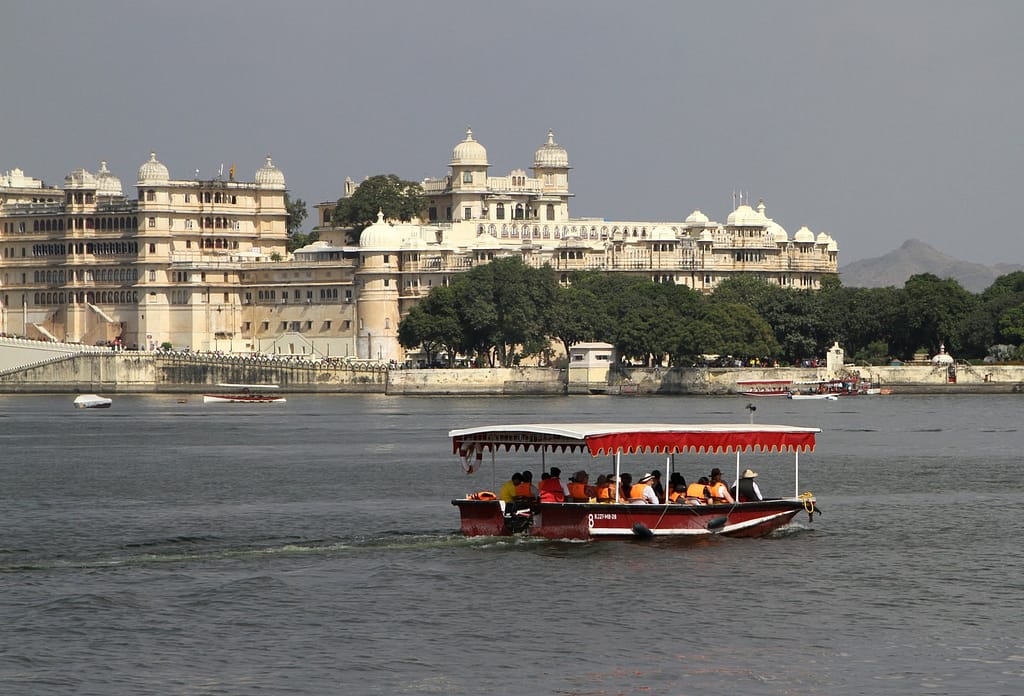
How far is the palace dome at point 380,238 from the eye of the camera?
148000 millimetres

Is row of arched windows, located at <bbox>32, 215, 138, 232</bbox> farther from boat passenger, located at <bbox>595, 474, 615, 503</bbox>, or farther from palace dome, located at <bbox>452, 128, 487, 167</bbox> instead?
boat passenger, located at <bbox>595, 474, 615, 503</bbox>

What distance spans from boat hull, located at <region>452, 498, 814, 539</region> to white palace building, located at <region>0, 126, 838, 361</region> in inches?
4153

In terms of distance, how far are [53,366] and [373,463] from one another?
76.9m

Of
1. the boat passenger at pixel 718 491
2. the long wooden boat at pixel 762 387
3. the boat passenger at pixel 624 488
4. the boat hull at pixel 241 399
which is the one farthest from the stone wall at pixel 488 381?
the boat passenger at pixel 624 488

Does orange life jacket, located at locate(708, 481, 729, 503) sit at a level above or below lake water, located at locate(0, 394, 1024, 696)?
above

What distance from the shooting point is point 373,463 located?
64438 mm

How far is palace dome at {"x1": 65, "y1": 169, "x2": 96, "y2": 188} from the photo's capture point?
157 m

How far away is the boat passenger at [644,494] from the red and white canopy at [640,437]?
0.66m

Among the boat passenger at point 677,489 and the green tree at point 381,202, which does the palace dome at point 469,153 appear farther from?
the boat passenger at point 677,489

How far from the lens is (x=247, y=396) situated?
402 ft

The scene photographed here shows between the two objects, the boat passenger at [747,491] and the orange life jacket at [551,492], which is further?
the boat passenger at [747,491]

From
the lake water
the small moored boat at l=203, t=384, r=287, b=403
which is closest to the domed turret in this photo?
the small moored boat at l=203, t=384, r=287, b=403

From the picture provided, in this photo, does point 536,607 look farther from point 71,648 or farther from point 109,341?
point 109,341

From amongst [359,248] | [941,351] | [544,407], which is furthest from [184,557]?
[359,248]
